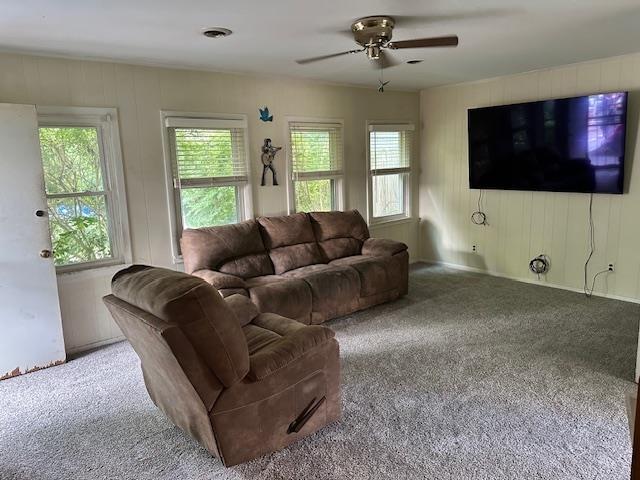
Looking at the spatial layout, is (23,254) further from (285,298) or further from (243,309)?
(285,298)

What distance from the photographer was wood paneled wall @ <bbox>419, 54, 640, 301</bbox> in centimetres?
440

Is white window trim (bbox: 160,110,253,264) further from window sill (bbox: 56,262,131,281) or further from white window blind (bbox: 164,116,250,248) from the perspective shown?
window sill (bbox: 56,262,131,281)

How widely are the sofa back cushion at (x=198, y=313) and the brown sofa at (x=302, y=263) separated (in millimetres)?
1525

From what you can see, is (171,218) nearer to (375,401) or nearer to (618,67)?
(375,401)

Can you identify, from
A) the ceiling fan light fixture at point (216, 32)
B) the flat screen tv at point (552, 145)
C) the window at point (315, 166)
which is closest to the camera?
the ceiling fan light fixture at point (216, 32)

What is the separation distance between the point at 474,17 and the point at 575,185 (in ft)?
8.29

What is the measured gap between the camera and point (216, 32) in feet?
9.96

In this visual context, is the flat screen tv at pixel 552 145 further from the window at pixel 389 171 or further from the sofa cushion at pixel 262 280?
the sofa cushion at pixel 262 280

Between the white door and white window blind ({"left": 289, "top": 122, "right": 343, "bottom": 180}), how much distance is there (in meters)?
2.47

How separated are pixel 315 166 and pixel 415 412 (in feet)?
10.6

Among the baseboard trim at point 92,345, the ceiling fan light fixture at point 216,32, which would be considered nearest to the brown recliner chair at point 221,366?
the baseboard trim at point 92,345

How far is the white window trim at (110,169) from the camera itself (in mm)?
3549

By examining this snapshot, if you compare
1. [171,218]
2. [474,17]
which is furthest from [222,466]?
[474,17]

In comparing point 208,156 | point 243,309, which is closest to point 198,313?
point 243,309
